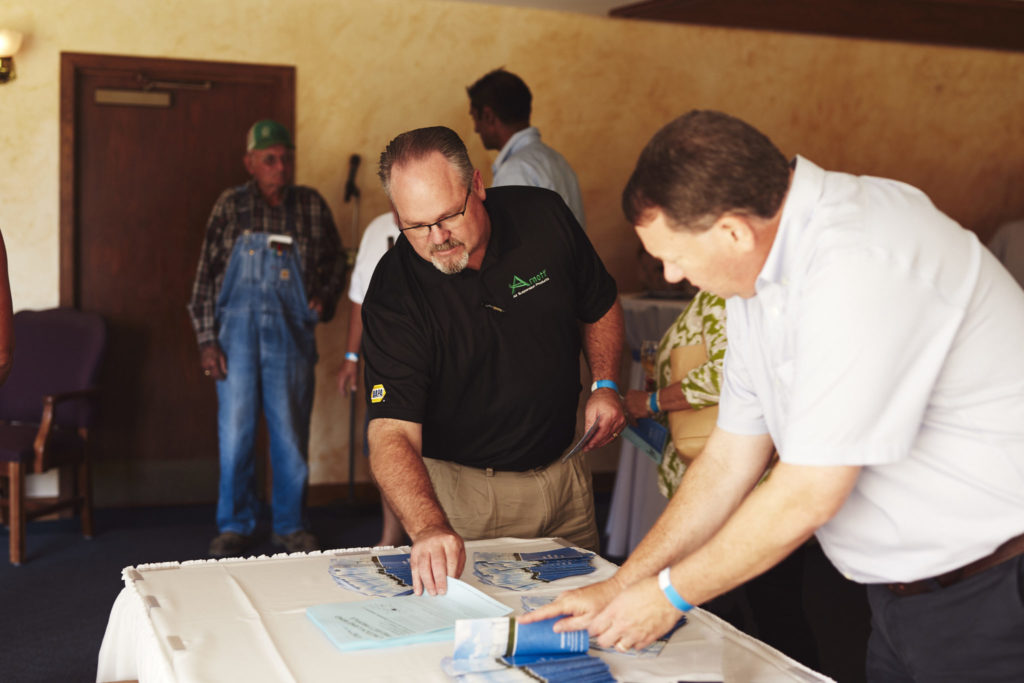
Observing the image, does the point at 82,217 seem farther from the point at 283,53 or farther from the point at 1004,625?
the point at 1004,625

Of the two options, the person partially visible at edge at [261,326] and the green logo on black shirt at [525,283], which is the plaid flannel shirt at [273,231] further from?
the green logo on black shirt at [525,283]

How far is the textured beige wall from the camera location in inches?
202

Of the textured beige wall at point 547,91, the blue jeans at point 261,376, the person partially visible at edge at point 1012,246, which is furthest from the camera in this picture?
the person partially visible at edge at point 1012,246

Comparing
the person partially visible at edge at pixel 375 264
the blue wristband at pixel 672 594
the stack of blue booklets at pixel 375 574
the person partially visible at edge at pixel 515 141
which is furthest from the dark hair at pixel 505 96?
the blue wristband at pixel 672 594

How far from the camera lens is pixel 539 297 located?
7.86 feet

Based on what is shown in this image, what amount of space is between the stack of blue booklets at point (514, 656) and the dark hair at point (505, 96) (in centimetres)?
288

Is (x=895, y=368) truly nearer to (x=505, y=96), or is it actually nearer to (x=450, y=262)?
(x=450, y=262)

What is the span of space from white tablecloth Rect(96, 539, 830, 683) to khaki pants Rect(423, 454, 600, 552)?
34cm

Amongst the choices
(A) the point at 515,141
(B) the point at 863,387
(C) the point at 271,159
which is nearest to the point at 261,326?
(C) the point at 271,159

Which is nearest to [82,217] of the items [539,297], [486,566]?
[539,297]

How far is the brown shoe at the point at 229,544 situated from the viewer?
4.54 m

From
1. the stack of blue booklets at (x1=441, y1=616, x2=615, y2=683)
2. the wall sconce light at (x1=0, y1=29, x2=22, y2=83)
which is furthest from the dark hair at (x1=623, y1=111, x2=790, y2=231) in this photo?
the wall sconce light at (x1=0, y1=29, x2=22, y2=83)

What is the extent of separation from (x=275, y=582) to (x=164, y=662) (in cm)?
43

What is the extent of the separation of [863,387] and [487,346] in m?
1.20
